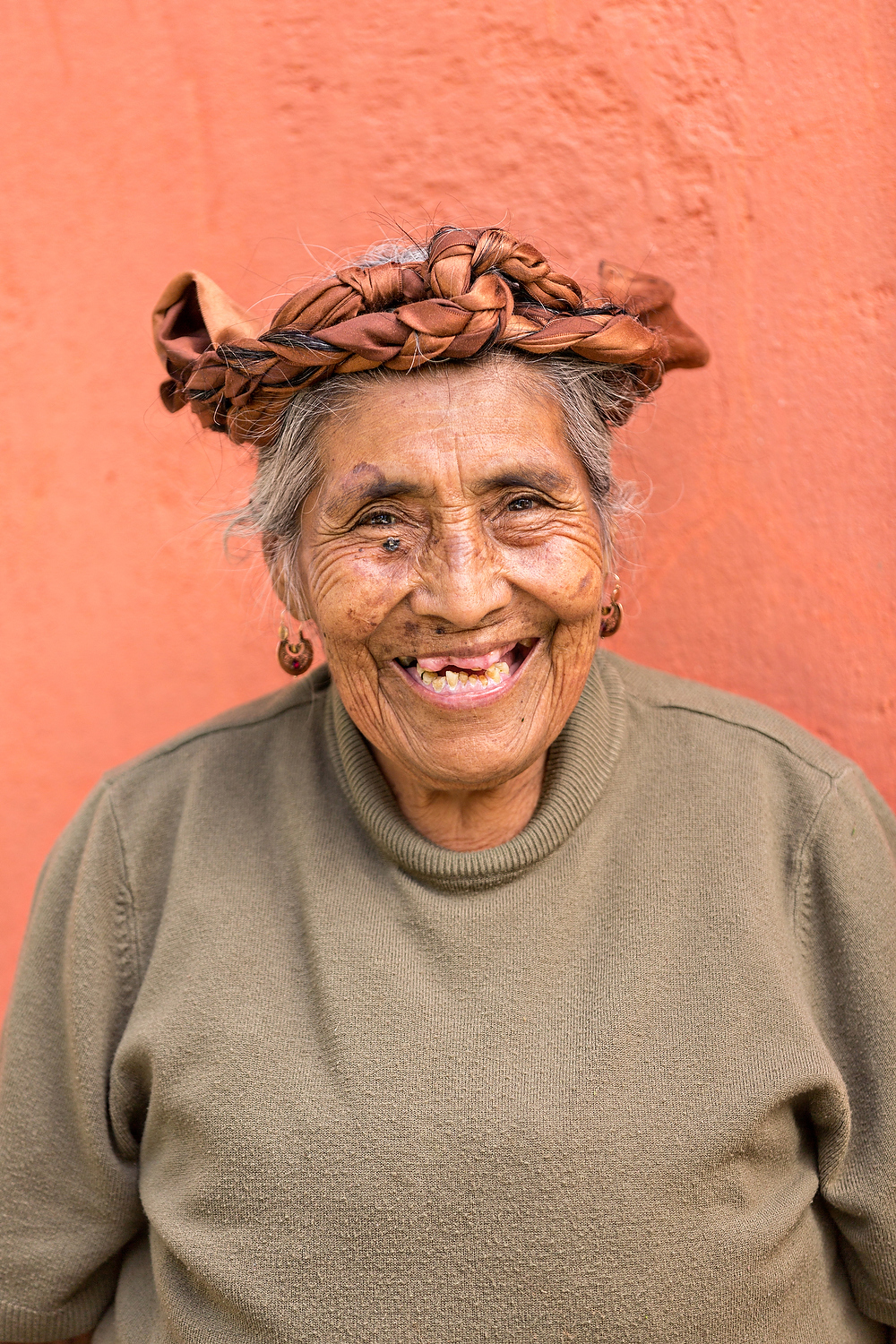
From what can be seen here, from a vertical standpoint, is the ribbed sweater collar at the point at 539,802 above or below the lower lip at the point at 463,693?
below

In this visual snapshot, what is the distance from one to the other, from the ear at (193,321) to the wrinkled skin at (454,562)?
11.7 inches

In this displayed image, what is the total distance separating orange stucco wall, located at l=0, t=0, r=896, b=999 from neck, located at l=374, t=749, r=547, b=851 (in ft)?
1.95

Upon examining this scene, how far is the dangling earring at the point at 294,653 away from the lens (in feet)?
6.73

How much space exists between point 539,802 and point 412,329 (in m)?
0.83

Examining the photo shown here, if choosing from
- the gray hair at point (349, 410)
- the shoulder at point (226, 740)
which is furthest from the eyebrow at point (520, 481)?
the shoulder at point (226, 740)

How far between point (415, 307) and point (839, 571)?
1.08 m

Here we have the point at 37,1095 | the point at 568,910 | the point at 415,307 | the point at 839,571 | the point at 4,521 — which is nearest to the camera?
the point at 415,307

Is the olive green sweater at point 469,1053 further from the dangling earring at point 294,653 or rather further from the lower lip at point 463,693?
the lower lip at point 463,693

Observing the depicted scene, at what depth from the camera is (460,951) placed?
1.82m

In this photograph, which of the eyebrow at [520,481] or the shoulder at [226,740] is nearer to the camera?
the eyebrow at [520,481]

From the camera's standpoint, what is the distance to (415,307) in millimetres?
1671

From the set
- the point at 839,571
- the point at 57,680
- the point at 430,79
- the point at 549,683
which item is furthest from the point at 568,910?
the point at 430,79

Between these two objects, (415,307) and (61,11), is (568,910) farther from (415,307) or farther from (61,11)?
(61,11)

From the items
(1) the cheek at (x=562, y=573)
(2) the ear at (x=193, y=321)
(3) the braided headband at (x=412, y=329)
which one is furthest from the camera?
(2) the ear at (x=193, y=321)
